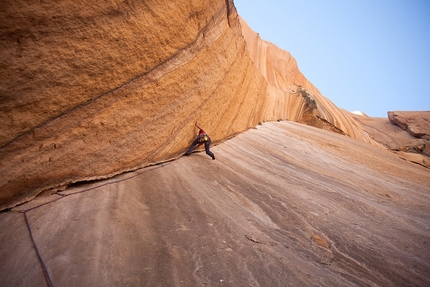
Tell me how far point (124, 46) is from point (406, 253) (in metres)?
4.03

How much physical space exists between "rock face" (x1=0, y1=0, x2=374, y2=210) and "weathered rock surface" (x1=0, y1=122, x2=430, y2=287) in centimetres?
33

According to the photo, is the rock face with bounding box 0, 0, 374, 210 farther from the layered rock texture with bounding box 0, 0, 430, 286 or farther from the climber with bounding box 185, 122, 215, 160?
the climber with bounding box 185, 122, 215, 160

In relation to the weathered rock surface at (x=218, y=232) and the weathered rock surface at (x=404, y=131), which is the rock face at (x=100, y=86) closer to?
the weathered rock surface at (x=218, y=232)

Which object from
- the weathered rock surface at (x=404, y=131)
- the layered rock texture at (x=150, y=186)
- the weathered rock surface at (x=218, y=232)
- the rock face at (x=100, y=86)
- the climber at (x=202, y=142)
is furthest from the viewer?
the weathered rock surface at (x=404, y=131)

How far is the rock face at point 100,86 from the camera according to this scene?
2.88 metres

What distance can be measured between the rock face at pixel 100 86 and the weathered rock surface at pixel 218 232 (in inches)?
13.0

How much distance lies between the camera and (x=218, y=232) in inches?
112

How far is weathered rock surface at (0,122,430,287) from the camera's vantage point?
220 centimetres

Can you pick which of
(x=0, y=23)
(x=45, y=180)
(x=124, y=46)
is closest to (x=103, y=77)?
(x=124, y=46)

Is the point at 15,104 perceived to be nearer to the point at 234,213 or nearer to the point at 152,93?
the point at 152,93

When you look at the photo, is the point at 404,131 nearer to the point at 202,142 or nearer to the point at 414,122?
the point at 414,122

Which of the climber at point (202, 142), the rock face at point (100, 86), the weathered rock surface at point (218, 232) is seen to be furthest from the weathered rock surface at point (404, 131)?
the rock face at point (100, 86)

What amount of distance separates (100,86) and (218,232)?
7.49 feet

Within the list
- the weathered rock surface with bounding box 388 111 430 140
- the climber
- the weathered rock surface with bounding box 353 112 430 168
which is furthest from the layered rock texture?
the weathered rock surface with bounding box 388 111 430 140
